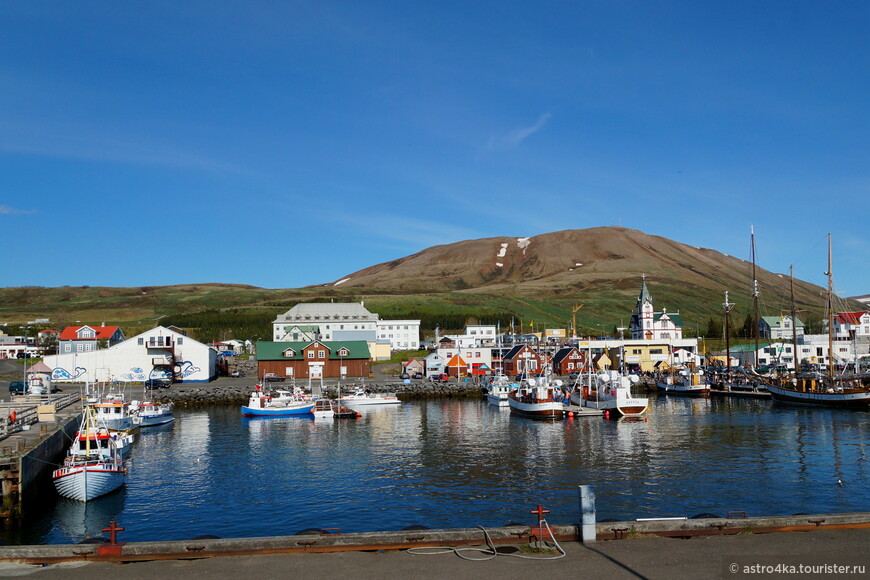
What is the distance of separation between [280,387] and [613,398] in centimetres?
4264

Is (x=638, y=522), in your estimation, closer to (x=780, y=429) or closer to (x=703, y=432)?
(x=703, y=432)

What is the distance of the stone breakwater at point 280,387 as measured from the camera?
260 ft

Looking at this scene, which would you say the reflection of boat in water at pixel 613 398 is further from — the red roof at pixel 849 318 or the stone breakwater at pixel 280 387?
the red roof at pixel 849 318

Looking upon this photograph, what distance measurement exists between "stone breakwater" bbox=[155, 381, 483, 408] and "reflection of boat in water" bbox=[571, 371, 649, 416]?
20252 mm

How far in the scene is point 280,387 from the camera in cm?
8600

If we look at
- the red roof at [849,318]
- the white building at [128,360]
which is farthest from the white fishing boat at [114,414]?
the red roof at [849,318]

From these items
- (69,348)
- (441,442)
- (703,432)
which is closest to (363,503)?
(441,442)

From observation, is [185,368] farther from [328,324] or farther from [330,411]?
[328,324]

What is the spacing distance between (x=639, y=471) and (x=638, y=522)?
22.0 metres

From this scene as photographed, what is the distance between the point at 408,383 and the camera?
9156 centimetres

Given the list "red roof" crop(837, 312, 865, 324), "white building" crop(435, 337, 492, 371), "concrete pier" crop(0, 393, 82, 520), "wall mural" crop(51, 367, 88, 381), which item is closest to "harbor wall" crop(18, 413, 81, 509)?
"concrete pier" crop(0, 393, 82, 520)

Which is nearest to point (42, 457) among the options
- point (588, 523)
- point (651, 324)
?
point (588, 523)

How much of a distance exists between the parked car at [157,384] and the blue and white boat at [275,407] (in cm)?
2498

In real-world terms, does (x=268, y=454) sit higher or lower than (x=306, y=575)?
lower
